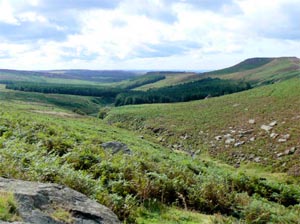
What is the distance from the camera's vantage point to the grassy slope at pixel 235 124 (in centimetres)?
4566

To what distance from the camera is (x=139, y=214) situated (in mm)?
8547

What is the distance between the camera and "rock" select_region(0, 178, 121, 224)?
225 inches

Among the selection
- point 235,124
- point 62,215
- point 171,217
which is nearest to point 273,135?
point 235,124

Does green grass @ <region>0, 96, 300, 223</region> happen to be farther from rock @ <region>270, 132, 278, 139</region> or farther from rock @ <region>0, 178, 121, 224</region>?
rock @ <region>270, 132, 278, 139</region>

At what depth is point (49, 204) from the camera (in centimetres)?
628

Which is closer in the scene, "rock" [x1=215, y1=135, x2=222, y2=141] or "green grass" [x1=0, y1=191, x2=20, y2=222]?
"green grass" [x1=0, y1=191, x2=20, y2=222]

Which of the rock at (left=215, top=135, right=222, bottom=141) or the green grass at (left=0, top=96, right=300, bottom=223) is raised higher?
the green grass at (left=0, top=96, right=300, bottom=223)

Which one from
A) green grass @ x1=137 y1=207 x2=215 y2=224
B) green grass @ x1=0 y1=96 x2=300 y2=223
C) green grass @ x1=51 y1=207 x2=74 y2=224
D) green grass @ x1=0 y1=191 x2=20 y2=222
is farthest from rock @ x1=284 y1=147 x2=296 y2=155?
green grass @ x1=0 y1=191 x2=20 y2=222

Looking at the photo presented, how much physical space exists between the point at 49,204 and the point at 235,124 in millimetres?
53582

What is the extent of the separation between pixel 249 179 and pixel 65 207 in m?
10.4

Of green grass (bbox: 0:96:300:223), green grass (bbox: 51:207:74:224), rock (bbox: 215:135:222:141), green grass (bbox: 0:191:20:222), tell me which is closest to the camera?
green grass (bbox: 0:191:20:222)

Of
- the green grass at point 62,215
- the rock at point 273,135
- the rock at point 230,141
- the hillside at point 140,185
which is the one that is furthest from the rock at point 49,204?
the rock at point 230,141

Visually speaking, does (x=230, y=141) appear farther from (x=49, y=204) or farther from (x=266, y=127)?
(x=49, y=204)

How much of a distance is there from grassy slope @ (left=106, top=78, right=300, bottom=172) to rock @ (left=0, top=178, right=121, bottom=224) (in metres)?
36.3
